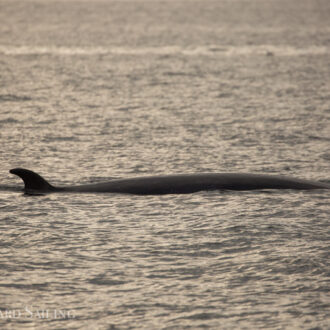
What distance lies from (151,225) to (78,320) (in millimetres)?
4247

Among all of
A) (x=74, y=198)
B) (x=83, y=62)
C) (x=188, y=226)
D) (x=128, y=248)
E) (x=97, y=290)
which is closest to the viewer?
(x=97, y=290)

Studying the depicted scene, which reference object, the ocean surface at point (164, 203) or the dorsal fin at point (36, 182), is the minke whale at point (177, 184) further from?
the ocean surface at point (164, 203)

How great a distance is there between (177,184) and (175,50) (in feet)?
107

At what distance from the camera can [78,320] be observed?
33.1 ft

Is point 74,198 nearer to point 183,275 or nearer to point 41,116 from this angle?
point 183,275

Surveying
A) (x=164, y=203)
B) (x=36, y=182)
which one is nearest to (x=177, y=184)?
(x=164, y=203)

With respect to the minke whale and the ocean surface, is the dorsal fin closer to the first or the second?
the minke whale

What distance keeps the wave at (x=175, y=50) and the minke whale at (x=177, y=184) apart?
29.5 m

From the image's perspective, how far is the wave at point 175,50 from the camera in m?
46.1

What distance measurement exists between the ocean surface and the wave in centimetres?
358

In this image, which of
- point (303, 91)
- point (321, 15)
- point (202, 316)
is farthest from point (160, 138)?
point (321, 15)

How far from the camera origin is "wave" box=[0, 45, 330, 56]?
4606 centimetres

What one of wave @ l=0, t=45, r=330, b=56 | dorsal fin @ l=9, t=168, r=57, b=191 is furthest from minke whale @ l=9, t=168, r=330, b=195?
wave @ l=0, t=45, r=330, b=56

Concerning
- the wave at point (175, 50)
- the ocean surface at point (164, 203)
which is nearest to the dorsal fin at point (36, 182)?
the ocean surface at point (164, 203)
